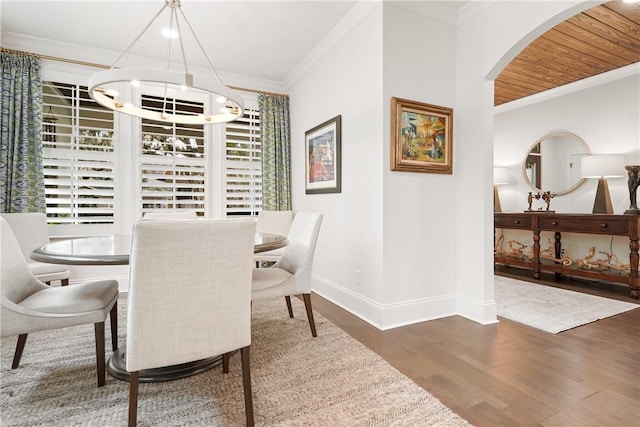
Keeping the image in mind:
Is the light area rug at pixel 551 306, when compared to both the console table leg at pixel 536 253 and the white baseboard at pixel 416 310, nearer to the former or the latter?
the white baseboard at pixel 416 310

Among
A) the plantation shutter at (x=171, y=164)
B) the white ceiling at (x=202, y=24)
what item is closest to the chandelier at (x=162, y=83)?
the white ceiling at (x=202, y=24)

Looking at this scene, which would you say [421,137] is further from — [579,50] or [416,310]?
[579,50]

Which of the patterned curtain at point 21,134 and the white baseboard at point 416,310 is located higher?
the patterned curtain at point 21,134

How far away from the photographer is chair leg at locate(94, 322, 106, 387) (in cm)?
167

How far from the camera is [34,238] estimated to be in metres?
2.96

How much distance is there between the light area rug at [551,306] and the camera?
2.69m

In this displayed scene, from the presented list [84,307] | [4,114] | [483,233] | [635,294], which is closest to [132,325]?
[84,307]

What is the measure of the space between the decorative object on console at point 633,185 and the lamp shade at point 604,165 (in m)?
0.19

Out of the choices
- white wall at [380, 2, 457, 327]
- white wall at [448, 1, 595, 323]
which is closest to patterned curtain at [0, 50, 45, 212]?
white wall at [380, 2, 457, 327]

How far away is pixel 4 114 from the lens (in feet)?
10.6

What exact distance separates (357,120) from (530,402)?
2.34 metres

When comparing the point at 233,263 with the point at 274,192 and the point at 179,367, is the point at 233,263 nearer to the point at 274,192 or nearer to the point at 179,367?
the point at 179,367

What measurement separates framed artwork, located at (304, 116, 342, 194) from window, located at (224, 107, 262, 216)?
0.83 m

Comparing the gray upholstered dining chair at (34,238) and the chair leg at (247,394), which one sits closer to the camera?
the chair leg at (247,394)
